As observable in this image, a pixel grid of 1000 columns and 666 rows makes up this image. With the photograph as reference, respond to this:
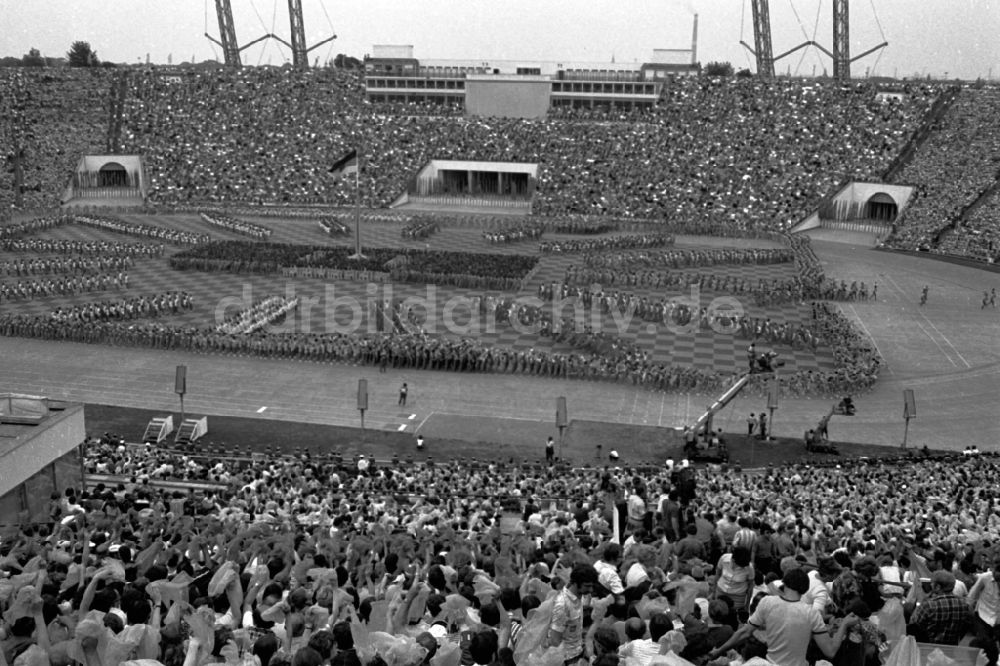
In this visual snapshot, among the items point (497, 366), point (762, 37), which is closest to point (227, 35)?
point (762, 37)

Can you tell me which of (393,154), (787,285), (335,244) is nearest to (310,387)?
(787,285)

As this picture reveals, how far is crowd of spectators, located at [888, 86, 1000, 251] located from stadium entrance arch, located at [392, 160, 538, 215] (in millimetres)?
25790

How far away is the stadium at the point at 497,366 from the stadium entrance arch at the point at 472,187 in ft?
1.14

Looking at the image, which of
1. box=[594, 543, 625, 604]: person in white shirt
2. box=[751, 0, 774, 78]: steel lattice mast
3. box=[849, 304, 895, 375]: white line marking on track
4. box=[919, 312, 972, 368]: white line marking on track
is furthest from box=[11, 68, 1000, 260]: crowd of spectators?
box=[594, 543, 625, 604]: person in white shirt

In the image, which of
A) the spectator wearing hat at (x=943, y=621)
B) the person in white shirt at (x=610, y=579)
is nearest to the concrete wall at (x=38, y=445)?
the person in white shirt at (x=610, y=579)

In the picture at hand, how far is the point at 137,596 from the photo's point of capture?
898 cm

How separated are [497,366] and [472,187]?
160ft

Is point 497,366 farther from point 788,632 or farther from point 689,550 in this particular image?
point 788,632

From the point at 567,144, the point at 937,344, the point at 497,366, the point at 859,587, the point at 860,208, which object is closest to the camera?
the point at 859,587

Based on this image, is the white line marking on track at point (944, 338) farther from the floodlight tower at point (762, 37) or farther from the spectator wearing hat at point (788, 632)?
the floodlight tower at point (762, 37)

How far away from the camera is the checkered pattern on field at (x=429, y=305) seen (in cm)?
3444

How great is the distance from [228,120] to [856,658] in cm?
8133

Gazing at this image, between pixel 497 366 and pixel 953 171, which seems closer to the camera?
pixel 497 366

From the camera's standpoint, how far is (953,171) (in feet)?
212
